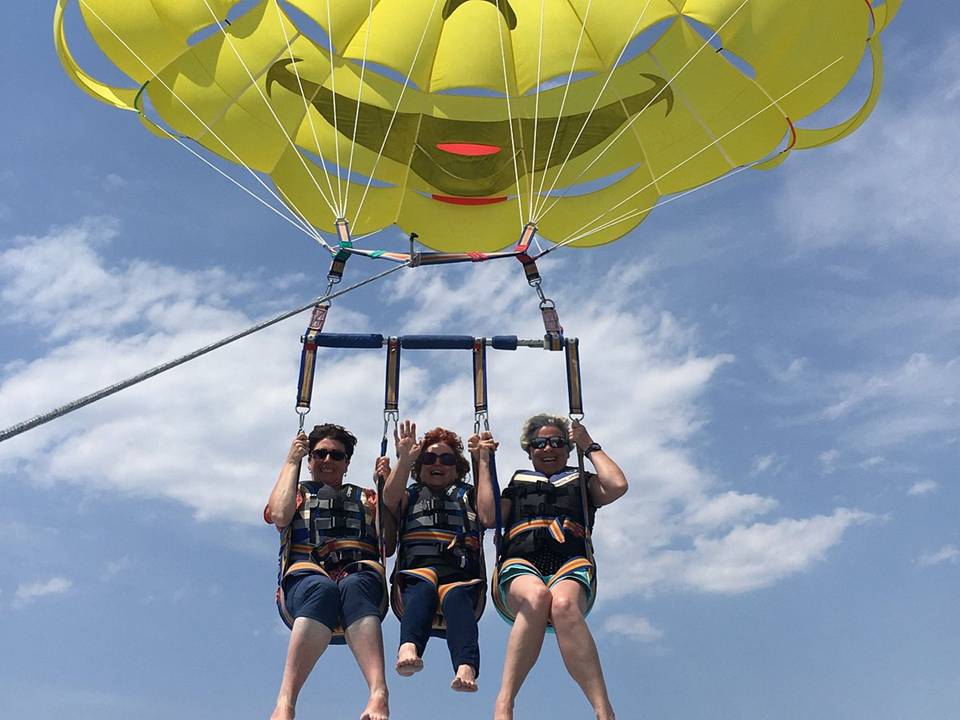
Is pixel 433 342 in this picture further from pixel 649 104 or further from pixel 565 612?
pixel 649 104

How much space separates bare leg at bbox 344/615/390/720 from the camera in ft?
16.8

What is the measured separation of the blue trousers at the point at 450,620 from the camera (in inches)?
207

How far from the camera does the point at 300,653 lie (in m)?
5.30

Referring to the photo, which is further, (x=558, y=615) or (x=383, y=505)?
(x=383, y=505)

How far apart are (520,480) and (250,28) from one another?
12.0ft

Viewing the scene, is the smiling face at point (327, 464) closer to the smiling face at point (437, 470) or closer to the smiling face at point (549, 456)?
the smiling face at point (437, 470)

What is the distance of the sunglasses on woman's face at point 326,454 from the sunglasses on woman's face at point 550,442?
104 cm

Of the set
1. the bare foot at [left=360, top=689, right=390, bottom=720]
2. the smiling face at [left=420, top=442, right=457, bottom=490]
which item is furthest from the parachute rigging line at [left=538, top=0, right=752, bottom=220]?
the bare foot at [left=360, top=689, right=390, bottom=720]

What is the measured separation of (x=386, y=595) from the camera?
18.4ft

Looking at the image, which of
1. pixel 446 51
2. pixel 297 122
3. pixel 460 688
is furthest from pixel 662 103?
pixel 460 688

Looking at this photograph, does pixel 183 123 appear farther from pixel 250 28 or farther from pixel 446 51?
pixel 446 51

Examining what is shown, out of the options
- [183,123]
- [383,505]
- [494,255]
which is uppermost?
[183,123]

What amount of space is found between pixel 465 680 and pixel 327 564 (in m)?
1.00

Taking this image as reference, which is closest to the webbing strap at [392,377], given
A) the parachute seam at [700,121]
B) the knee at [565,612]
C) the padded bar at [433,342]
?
the padded bar at [433,342]
